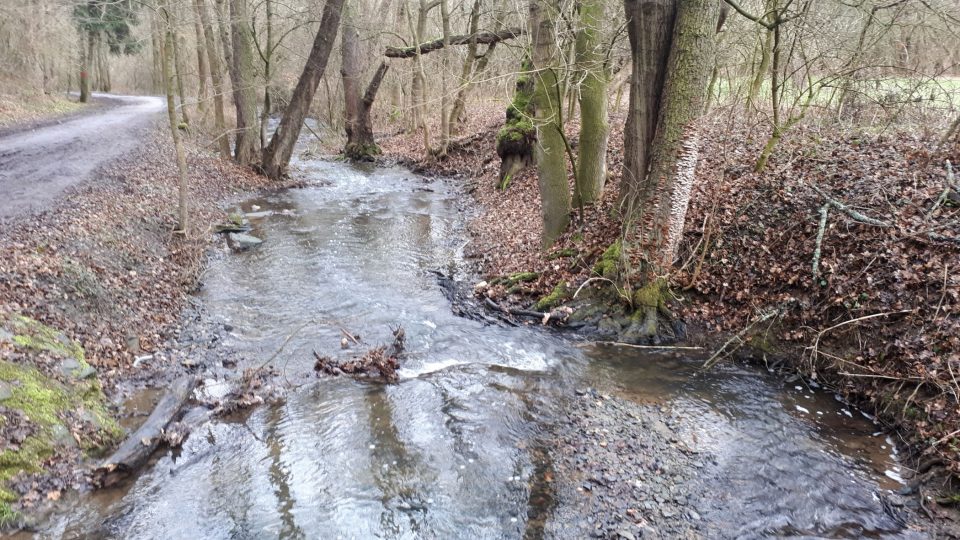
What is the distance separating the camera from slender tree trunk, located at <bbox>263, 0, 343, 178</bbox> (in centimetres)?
1873

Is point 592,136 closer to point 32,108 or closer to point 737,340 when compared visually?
point 737,340

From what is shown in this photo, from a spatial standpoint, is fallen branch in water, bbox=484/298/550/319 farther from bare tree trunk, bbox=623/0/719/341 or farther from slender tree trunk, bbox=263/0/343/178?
slender tree trunk, bbox=263/0/343/178

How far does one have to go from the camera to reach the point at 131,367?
748 cm

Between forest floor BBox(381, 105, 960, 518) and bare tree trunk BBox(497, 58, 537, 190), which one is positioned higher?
bare tree trunk BBox(497, 58, 537, 190)

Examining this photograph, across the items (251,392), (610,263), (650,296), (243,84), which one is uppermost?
(243,84)

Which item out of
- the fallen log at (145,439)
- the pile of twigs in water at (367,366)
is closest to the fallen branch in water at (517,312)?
the pile of twigs in water at (367,366)

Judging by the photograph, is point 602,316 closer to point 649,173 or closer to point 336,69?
point 649,173

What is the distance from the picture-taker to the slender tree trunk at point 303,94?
18734 mm

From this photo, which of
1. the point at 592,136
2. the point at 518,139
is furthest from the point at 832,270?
the point at 518,139

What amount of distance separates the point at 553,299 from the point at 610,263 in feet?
3.78

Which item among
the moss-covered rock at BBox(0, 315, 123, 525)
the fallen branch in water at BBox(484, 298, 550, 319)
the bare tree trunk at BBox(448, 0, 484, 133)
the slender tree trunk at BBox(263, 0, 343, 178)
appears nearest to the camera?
the moss-covered rock at BBox(0, 315, 123, 525)

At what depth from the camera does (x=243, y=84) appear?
19.8 m

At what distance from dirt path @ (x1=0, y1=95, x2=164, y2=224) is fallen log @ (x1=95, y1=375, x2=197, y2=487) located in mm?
6019

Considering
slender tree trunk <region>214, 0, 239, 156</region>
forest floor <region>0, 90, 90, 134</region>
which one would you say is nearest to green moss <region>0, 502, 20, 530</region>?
slender tree trunk <region>214, 0, 239, 156</region>
